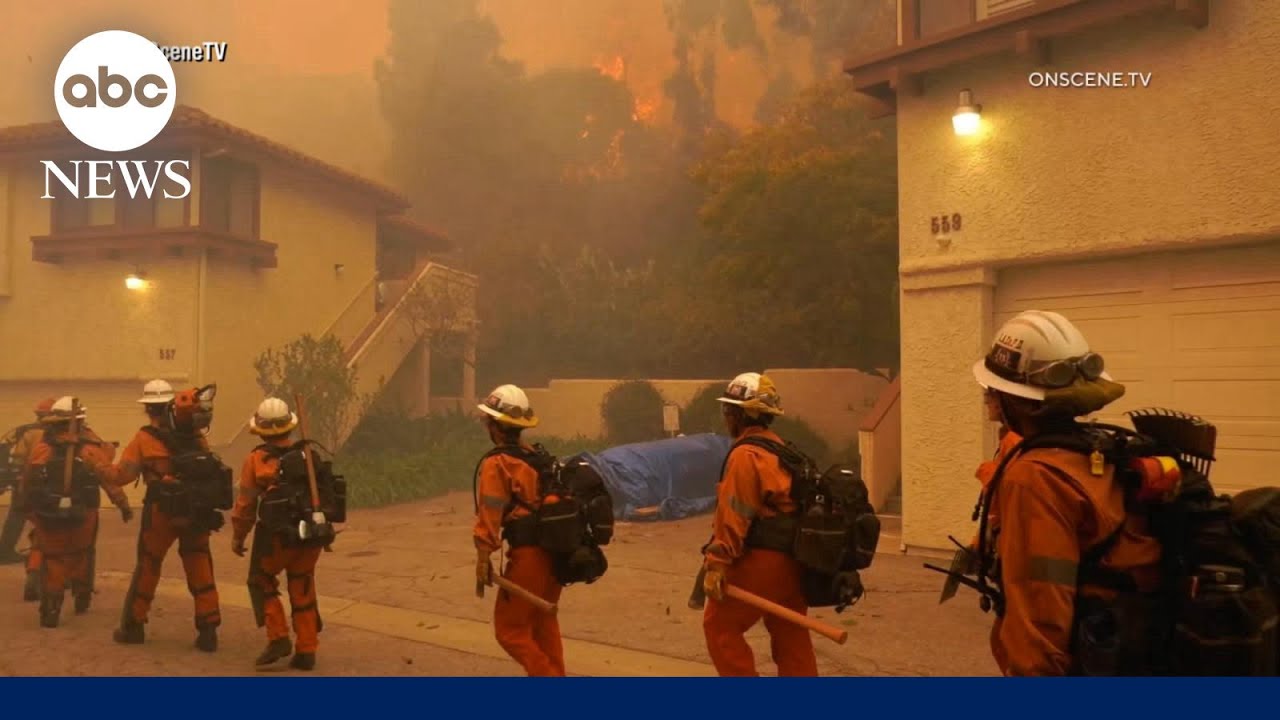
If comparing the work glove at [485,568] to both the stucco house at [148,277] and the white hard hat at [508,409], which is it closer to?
the white hard hat at [508,409]

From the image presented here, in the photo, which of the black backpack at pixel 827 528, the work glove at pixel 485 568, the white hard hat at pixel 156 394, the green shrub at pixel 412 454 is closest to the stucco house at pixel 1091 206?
the black backpack at pixel 827 528

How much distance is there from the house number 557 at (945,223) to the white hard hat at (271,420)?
6281 millimetres

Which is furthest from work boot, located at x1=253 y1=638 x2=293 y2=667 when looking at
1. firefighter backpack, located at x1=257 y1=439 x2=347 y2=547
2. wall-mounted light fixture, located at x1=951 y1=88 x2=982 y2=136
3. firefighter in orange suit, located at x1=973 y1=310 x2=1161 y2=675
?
wall-mounted light fixture, located at x1=951 y1=88 x2=982 y2=136

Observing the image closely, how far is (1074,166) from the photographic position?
800cm

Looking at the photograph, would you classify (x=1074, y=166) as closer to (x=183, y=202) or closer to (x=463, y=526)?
(x=463, y=526)

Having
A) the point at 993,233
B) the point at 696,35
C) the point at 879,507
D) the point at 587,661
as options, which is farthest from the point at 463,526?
the point at 696,35

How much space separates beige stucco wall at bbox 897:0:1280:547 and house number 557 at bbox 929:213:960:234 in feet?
0.29

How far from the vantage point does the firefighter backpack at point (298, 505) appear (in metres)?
5.70

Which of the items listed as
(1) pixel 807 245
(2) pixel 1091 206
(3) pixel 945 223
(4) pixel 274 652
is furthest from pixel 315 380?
(2) pixel 1091 206

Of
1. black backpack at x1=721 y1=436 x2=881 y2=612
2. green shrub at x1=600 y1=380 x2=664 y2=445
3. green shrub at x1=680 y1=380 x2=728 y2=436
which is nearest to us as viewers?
black backpack at x1=721 y1=436 x2=881 y2=612

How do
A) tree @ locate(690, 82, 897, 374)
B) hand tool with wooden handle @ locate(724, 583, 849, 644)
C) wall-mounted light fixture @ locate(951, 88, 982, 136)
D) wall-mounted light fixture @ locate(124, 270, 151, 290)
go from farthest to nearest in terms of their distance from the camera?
1. tree @ locate(690, 82, 897, 374)
2. wall-mounted light fixture @ locate(124, 270, 151, 290)
3. wall-mounted light fixture @ locate(951, 88, 982, 136)
4. hand tool with wooden handle @ locate(724, 583, 849, 644)

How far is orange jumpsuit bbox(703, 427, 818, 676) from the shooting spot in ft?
14.0

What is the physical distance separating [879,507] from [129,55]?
45.2ft

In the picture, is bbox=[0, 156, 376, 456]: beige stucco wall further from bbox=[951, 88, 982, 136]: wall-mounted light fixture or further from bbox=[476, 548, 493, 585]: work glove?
bbox=[951, 88, 982, 136]: wall-mounted light fixture
